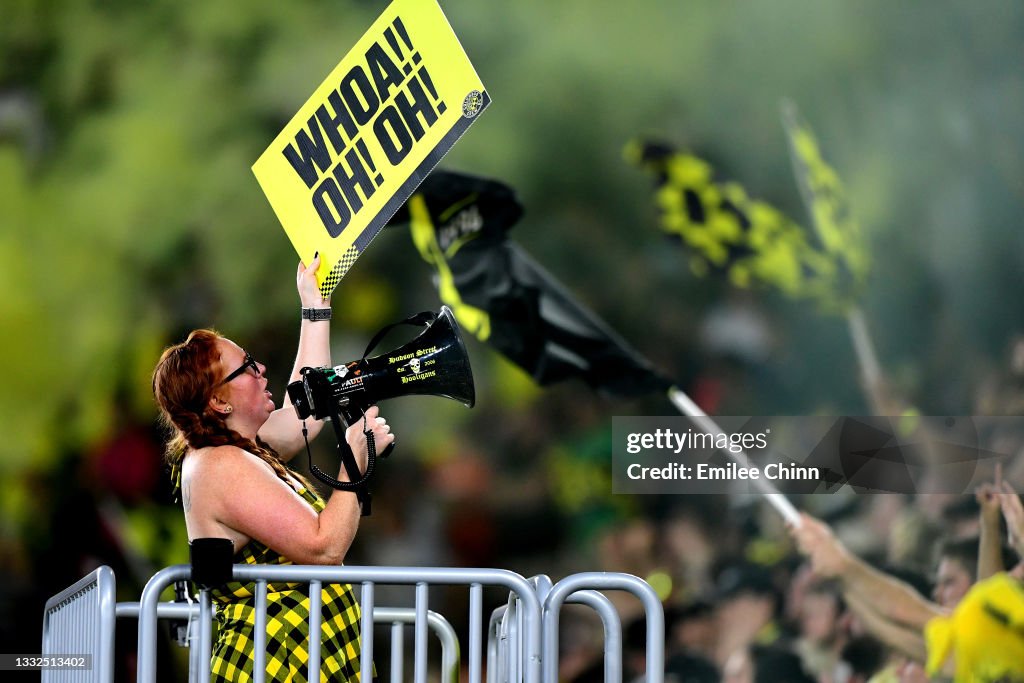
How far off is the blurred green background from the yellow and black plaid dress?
7.00 ft

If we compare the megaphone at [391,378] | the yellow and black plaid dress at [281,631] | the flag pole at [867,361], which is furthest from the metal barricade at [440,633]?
the flag pole at [867,361]

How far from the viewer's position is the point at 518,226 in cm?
466

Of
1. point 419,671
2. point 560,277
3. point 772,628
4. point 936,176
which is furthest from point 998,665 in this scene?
point 419,671

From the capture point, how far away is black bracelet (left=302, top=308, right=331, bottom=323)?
294 centimetres

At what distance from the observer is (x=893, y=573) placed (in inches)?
172

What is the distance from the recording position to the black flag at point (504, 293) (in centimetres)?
455

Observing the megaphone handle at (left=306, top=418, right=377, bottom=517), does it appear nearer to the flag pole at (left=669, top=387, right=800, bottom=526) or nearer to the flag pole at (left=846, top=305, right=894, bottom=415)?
the flag pole at (left=669, top=387, right=800, bottom=526)

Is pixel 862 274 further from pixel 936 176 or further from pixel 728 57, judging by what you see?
pixel 728 57

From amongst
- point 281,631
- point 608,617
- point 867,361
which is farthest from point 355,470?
point 867,361

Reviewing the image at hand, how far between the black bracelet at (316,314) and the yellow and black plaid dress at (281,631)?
692 mm

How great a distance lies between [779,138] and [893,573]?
5.27 ft

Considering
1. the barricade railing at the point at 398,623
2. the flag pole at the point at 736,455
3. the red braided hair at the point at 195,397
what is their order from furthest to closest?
the flag pole at the point at 736,455
the barricade railing at the point at 398,623
the red braided hair at the point at 195,397

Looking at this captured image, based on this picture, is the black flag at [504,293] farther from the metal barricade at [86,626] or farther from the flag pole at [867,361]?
the metal barricade at [86,626]

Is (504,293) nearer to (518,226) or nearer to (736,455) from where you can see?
(518,226)
